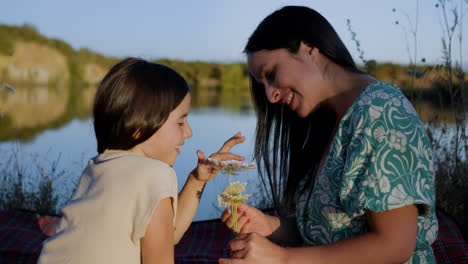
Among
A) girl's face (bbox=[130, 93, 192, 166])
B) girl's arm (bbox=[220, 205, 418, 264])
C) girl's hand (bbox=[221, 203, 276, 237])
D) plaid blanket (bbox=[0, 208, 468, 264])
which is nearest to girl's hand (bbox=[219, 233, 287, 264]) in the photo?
girl's arm (bbox=[220, 205, 418, 264])

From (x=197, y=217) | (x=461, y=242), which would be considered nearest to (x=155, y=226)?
(x=461, y=242)

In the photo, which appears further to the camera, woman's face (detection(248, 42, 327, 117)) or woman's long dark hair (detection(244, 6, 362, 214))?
woman's long dark hair (detection(244, 6, 362, 214))

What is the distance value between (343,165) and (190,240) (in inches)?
88.3

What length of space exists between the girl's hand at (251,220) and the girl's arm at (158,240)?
28 cm

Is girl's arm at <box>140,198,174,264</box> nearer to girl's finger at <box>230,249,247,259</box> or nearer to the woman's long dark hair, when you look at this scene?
girl's finger at <box>230,249,247,259</box>

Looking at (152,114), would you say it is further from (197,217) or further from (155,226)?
(197,217)

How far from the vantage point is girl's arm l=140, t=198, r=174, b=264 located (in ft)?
4.33

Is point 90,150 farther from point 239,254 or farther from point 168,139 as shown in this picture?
point 239,254

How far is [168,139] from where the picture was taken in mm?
1636

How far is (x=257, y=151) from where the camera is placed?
2.10 m

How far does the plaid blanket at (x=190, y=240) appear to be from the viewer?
2.74 meters

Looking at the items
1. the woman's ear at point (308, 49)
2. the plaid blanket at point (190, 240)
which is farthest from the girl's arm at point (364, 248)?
the plaid blanket at point (190, 240)

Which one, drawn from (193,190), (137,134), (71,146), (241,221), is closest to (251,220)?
(241,221)

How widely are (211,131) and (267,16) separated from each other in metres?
7.77
